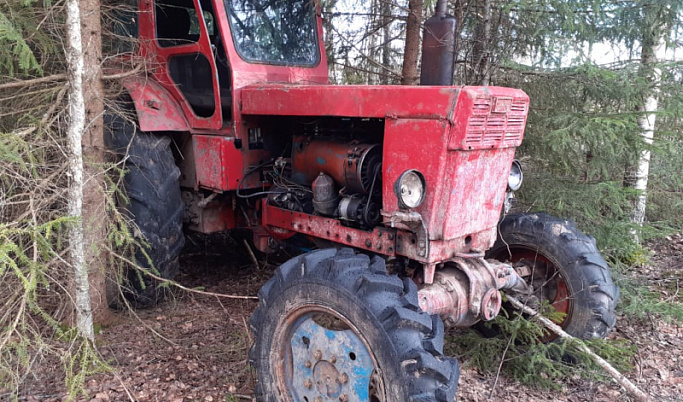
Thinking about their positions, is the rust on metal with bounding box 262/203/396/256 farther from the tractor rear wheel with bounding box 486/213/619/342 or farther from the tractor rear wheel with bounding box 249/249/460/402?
the tractor rear wheel with bounding box 486/213/619/342

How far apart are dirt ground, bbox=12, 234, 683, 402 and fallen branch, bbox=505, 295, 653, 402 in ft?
1.02

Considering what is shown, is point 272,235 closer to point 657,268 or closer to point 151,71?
point 151,71

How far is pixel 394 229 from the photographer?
9.37 feet

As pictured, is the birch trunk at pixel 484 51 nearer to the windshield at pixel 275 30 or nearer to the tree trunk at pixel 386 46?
the tree trunk at pixel 386 46

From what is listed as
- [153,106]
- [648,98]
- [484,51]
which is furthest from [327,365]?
[648,98]

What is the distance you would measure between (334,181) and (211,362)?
1384 millimetres

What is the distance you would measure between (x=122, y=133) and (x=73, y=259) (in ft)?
3.37

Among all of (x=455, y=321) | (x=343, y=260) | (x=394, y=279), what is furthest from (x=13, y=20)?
(x=455, y=321)

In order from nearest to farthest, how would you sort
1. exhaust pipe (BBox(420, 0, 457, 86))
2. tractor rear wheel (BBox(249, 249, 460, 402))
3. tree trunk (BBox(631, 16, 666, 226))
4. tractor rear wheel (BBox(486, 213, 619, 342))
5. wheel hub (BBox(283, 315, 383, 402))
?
1. tractor rear wheel (BBox(249, 249, 460, 402))
2. wheel hub (BBox(283, 315, 383, 402))
3. tractor rear wheel (BBox(486, 213, 619, 342))
4. exhaust pipe (BBox(420, 0, 457, 86))
5. tree trunk (BBox(631, 16, 666, 226))

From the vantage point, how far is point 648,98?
4609 mm

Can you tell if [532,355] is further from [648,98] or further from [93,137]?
[93,137]

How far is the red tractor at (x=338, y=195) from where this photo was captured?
7.94 feet

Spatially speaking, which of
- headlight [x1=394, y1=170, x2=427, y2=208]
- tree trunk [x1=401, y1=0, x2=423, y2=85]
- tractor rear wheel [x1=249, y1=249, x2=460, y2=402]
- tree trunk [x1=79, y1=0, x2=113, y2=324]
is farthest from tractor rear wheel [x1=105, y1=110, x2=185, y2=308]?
tree trunk [x1=401, y1=0, x2=423, y2=85]

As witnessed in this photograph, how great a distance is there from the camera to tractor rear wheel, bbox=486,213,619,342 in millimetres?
3262
